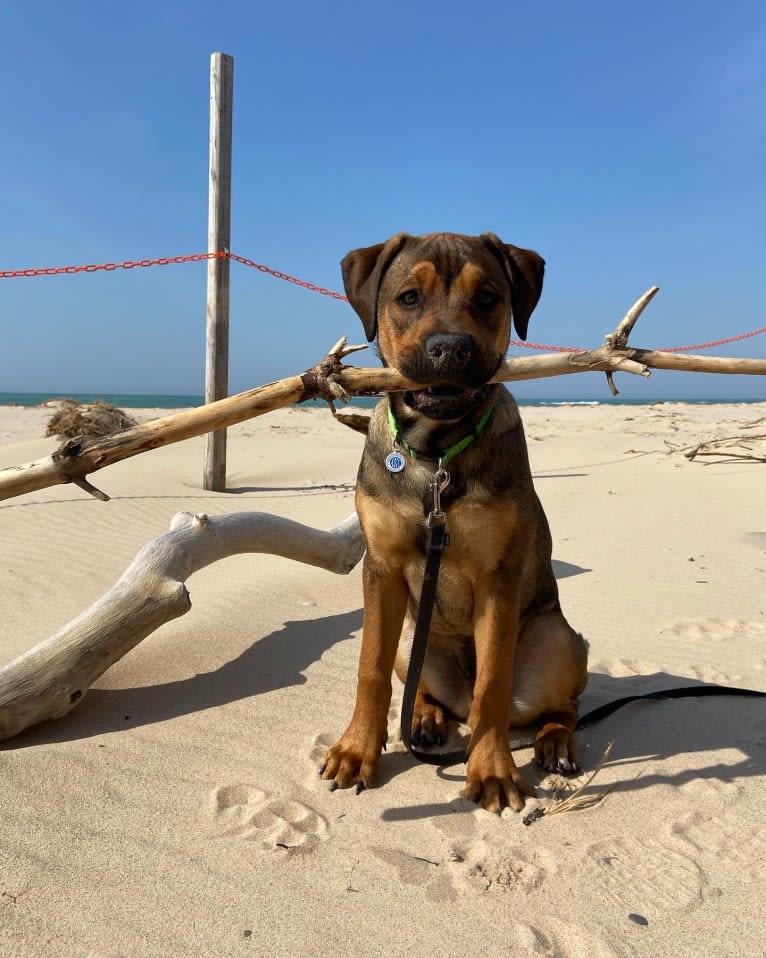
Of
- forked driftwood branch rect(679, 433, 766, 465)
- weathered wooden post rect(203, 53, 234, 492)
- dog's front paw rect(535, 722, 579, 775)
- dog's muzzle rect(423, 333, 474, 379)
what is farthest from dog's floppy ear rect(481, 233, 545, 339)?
forked driftwood branch rect(679, 433, 766, 465)

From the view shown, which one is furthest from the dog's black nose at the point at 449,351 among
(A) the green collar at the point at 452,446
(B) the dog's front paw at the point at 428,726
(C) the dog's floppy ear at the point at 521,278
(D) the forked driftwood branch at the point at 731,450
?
(D) the forked driftwood branch at the point at 731,450

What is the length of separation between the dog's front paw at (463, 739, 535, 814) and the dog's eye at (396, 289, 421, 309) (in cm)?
188

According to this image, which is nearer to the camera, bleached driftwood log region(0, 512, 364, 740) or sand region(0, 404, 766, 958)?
sand region(0, 404, 766, 958)

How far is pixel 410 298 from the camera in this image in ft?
10.4

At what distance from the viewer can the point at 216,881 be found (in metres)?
2.21

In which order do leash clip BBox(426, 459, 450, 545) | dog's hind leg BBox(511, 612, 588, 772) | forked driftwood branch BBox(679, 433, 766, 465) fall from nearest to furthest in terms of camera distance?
1. leash clip BBox(426, 459, 450, 545)
2. dog's hind leg BBox(511, 612, 588, 772)
3. forked driftwood branch BBox(679, 433, 766, 465)

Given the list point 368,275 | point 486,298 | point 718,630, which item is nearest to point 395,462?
point 486,298

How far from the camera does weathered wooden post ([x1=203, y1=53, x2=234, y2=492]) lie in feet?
30.3

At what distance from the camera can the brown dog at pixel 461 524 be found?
293 centimetres

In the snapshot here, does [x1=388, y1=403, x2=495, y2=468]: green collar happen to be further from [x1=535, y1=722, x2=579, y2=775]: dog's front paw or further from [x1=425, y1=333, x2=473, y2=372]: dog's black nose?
[x1=535, y1=722, x2=579, y2=775]: dog's front paw

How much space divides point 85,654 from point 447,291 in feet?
A: 7.84

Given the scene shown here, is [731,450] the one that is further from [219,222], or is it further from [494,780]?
[494,780]

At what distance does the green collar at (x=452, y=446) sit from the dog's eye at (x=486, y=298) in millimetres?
456

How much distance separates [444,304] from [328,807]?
6.86 feet
